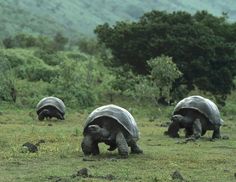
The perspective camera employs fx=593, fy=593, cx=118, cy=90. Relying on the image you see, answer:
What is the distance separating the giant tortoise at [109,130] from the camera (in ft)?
42.0

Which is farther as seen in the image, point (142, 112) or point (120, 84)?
point (120, 84)

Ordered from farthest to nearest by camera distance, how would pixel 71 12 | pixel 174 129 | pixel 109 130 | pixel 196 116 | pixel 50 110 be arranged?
pixel 71 12 → pixel 50 110 → pixel 174 129 → pixel 196 116 → pixel 109 130

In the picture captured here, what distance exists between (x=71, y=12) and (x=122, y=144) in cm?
13257

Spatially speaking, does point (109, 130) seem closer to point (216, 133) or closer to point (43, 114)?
point (216, 133)

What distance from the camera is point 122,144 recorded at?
12.8 m

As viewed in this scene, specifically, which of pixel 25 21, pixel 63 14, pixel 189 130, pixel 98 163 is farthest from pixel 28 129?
pixel 63 14

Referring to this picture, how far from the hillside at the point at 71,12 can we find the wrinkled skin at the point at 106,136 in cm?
7827

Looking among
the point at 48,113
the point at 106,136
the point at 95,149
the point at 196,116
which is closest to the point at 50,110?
the point at 48,113

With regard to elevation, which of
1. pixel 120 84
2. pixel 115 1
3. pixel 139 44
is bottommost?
pixel 120 84

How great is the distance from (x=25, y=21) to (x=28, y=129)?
8886cm

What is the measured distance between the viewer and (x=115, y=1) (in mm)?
173625

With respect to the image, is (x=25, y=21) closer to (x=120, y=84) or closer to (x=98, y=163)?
(x=120, y=84)

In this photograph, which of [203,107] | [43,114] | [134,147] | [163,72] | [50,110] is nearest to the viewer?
[134,147]

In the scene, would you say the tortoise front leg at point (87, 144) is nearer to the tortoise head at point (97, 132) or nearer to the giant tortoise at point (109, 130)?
the giant tortoise at point (109, 130)
